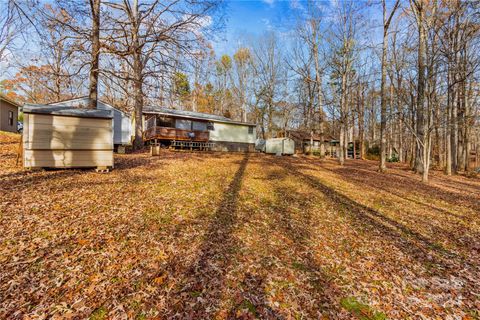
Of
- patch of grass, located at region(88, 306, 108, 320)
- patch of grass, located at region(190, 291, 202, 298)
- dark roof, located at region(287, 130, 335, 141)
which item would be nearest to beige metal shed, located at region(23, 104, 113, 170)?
patch of grass, located at region(88, 306, 108, 320)

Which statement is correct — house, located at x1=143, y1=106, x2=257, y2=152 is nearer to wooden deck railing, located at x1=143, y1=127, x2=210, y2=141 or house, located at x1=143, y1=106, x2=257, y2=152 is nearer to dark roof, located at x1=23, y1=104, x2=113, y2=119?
wooden deck railing, located at x1=143, y1=127, x2=210, y2=141

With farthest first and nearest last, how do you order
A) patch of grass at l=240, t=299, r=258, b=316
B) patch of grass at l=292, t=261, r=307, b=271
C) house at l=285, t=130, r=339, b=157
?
house at l=285, t=130, r=339, b=157 < patch of grass at l=292, t=261, r=307, b=271 < patch of grass at l=240, t=299, r=258, b=316

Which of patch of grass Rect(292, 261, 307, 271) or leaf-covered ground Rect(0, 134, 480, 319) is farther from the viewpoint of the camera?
patch of grass Rect(292, 261, 307, 271)

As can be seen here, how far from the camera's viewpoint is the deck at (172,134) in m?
19.8

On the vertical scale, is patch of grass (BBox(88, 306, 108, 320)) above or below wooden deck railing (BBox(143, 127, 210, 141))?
below

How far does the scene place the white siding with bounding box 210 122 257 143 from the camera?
23734mm

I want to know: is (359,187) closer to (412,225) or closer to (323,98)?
(412,225)

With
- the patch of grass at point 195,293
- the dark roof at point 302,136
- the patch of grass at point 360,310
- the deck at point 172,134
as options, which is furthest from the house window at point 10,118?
the dark roof at point 302,136

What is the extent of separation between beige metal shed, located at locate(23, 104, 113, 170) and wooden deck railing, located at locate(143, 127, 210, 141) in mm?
12334

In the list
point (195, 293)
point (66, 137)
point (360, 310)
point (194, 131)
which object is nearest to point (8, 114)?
point (194, 131)

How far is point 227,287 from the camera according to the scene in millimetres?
3035

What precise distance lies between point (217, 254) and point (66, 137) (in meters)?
6.46

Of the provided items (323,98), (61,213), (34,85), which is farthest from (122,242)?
(34,85)

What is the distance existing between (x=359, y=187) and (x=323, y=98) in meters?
14.4
